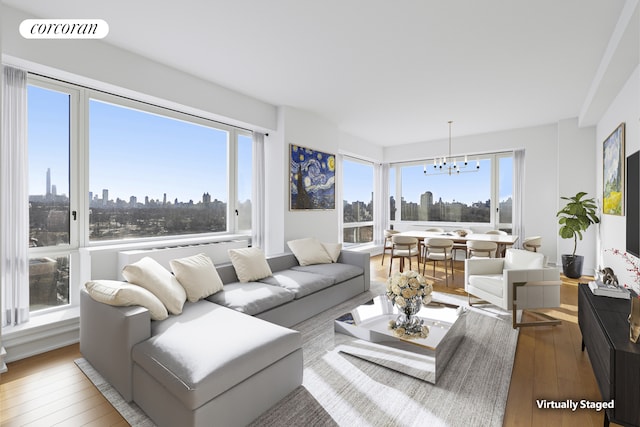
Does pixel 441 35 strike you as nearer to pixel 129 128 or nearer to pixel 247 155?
pixel 247 155

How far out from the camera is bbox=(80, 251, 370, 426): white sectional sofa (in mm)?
1729

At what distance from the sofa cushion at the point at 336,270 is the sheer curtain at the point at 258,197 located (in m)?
0.97

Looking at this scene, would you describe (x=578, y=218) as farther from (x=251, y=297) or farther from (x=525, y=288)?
(x=251, y=297)

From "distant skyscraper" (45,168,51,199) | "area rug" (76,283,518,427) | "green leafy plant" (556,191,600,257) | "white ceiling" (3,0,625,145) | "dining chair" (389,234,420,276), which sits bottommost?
"area rug" (76,283,518,427)

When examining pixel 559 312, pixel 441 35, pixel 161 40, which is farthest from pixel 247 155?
pixel 559 312

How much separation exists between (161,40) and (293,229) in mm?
3092

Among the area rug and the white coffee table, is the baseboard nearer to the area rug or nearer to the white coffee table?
the area rug

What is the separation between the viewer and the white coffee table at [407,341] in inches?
92.4

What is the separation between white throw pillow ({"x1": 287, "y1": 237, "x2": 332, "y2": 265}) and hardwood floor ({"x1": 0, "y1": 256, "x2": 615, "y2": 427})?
2573mm

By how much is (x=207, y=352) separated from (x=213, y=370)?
183mm

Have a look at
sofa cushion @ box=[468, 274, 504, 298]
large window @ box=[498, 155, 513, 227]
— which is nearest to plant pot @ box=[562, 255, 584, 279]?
large window @ box=[498, 155, 513, 227]

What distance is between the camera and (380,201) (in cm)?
870

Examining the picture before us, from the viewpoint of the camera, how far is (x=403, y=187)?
8.50 m

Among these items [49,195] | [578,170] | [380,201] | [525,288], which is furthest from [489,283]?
[380,201]
